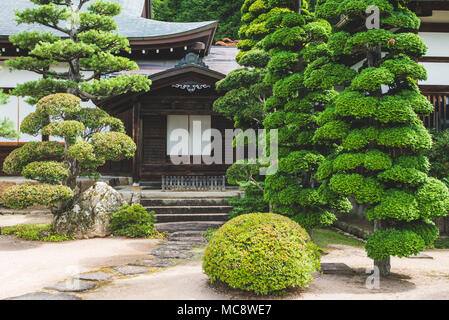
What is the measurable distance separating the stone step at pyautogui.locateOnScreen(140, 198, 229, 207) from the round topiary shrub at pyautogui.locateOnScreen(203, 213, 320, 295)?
6142mm

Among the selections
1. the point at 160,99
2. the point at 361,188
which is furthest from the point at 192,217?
the point at 361,188

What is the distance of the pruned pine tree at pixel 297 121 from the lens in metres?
7.47

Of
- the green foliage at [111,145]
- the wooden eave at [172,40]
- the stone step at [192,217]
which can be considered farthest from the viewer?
the wooden eave at [172,40]

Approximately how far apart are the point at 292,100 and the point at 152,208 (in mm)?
5500

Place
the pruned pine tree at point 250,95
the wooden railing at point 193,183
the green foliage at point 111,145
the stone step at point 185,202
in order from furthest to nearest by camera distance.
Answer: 1. the wooden railing at point 193,183
2. the stone step at point 185,202
3. the pruned pine tree at point 250,95
4. the green foliage at point 111,145

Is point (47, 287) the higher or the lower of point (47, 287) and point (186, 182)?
the lower

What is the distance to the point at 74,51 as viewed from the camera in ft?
29.3

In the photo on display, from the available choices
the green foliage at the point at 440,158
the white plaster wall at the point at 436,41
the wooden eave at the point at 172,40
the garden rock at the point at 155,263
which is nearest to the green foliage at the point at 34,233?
the garden rock at the point at 155,263

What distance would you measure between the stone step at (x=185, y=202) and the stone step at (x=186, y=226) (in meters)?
0.95

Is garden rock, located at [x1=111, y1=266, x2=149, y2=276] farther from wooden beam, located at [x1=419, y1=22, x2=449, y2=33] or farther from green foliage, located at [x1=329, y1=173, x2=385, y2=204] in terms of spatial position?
wooden beam, located at [x1=419, y1=22, x2=449, y2=33]

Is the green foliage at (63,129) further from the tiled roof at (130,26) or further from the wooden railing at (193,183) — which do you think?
the tiled roof at (130,26)

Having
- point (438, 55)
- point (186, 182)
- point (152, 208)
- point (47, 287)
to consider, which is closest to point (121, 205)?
point (152, 208)

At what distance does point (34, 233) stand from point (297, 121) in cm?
669
